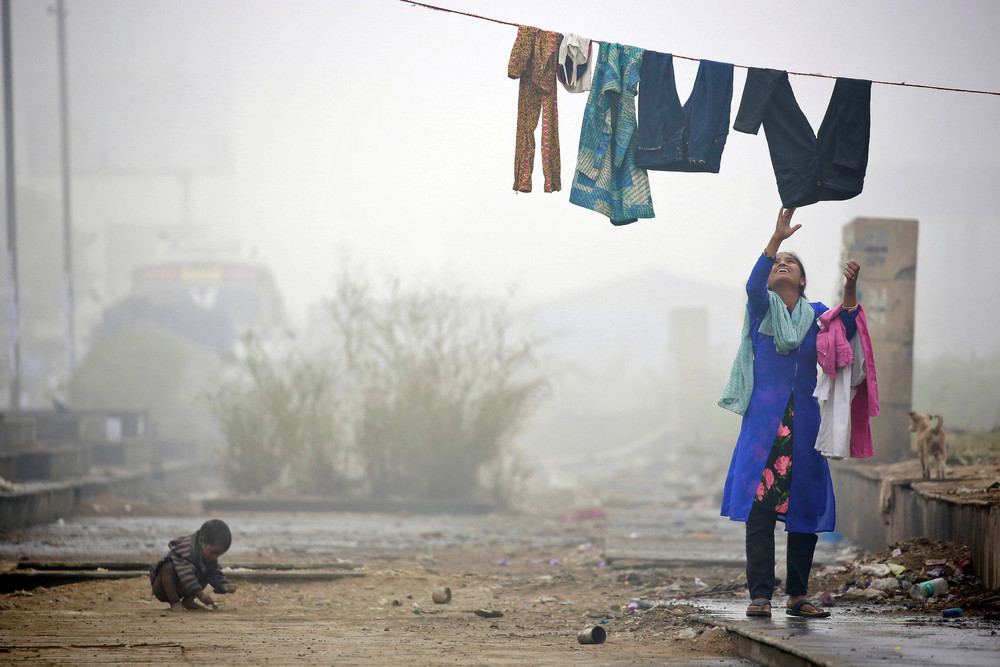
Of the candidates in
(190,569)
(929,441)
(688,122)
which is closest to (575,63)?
(688,122)

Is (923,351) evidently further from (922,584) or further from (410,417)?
(922,584)

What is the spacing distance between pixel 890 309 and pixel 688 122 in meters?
3.97

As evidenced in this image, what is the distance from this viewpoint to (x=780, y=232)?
4.35 m

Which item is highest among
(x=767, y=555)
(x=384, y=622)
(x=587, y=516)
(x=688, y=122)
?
(x=688, y=122)

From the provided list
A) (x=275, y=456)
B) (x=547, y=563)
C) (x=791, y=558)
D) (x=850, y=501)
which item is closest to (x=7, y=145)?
(x=275, y=456)

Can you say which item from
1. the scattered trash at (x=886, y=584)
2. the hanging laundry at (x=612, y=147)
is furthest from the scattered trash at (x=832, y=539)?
the hanging laundry at (x=612, y=147)

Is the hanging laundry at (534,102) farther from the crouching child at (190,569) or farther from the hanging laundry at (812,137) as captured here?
the crouching child at (190,569)

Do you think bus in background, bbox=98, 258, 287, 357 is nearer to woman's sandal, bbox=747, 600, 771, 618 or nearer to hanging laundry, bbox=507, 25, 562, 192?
hanging laundry, bbox=507, 25, 562, 192

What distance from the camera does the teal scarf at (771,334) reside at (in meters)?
4.29

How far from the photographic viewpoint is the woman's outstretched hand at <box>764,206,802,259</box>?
4.32 metres

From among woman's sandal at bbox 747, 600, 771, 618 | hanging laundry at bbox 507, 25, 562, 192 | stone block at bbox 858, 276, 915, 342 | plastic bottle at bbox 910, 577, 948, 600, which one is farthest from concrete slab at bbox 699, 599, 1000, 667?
stone block at bbox 858, 276, 915, 342

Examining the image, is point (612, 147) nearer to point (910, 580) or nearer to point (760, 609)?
point (760, 609)

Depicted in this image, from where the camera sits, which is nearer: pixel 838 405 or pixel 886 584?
pixel 838 405

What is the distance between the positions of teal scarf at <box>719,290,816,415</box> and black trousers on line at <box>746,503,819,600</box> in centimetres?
Result: 52
